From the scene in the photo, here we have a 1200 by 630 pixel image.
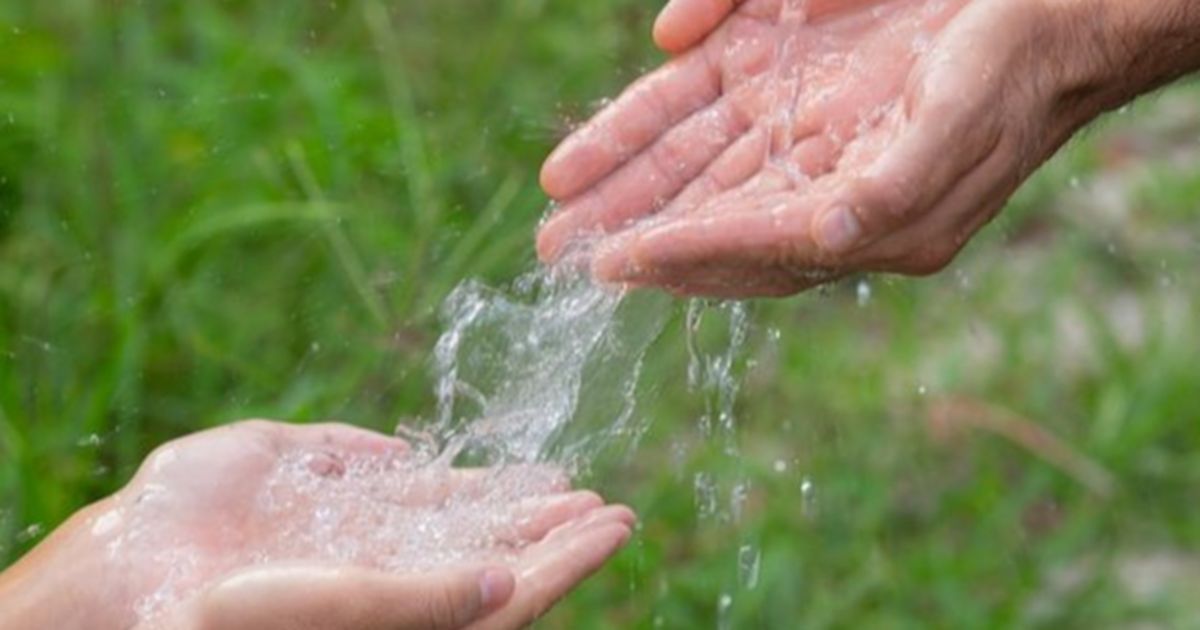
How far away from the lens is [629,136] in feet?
9.00

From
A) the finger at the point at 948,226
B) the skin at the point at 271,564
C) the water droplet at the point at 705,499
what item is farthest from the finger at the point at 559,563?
the water droplet at the point at 705,499

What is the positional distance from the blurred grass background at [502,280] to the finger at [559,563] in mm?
979

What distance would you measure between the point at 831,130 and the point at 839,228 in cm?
36

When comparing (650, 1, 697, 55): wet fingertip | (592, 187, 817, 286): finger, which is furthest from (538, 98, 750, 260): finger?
(592, 187, 817, 286): finger

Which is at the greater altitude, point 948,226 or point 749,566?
point 948,226

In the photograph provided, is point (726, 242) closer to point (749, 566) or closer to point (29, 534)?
point (749, 566)

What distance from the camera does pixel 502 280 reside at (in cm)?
356

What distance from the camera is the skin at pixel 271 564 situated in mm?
2129

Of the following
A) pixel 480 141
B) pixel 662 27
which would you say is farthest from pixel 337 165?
pixel 662 27

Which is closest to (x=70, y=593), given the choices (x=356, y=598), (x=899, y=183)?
(x=356, y=598)

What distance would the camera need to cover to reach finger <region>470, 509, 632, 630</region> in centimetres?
222

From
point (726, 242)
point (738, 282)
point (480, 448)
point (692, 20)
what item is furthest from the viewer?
point (480, 448)

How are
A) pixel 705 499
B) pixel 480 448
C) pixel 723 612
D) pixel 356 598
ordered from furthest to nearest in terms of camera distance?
pixel 705 499 → pixel 723 612 → pixel 480 448 → pixel 356 598

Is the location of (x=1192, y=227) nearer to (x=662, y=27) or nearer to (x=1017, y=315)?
(x=1017, y=315)
